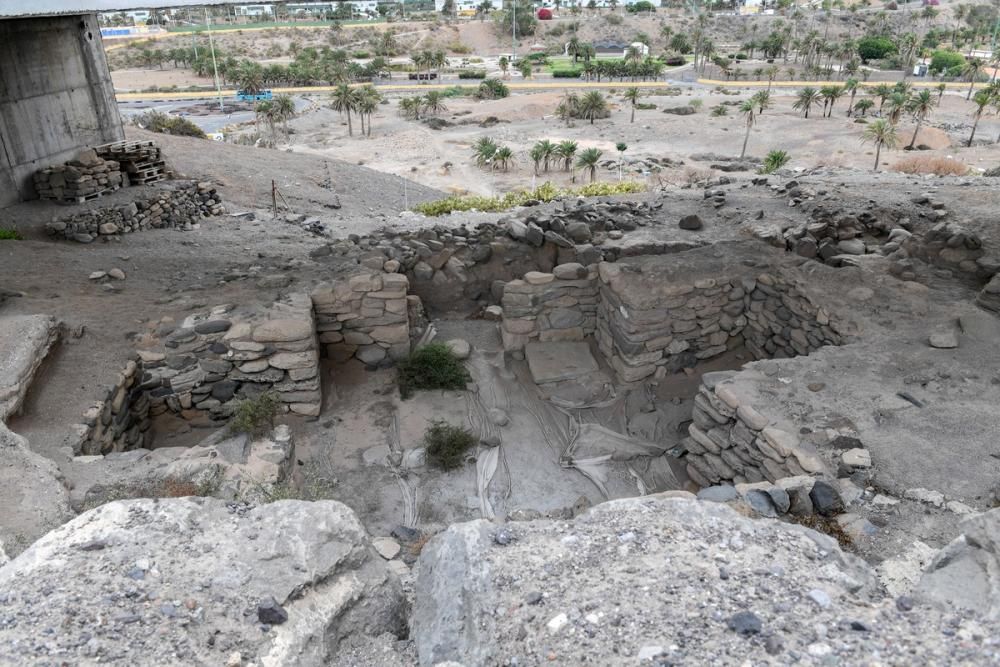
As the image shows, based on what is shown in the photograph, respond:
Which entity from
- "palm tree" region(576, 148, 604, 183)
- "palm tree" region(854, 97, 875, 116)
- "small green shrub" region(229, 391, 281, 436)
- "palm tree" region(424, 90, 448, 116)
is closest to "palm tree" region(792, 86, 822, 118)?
"palm tree" region(854, 97, 875, 116)

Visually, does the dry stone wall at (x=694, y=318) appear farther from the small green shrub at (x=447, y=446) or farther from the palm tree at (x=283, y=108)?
the palm tree at (x=283, y=108)

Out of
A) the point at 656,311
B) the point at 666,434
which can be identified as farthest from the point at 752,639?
the point at 656,311

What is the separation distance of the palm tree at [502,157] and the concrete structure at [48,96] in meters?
15.5

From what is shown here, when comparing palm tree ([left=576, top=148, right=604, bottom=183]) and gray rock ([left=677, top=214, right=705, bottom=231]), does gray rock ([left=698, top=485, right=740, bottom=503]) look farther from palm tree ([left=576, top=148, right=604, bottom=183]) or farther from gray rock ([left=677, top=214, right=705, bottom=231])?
palm tree ([left=576, top=148, right=604, bottom=183])

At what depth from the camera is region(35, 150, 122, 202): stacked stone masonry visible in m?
14.1

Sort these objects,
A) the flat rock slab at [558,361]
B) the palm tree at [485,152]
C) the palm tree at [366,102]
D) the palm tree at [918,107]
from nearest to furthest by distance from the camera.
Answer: the flat rock slab at [558,361]
the palm tree at [485,152]
the palm tree at [918,107]
the palm tree at [366,102]

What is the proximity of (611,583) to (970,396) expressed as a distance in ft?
15.4

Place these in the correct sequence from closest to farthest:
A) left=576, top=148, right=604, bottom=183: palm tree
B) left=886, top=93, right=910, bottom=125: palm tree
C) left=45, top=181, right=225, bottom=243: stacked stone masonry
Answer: left=45, top=181, right=225, bottom=243: stacked stone masonry → left=576, top=148, right=604, bottom=183: palm tree → left=886, top=93, right=910, bottom=125: palm tree

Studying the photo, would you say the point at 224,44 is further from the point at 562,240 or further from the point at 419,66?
the point at 562,240

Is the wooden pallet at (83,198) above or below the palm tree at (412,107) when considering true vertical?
above

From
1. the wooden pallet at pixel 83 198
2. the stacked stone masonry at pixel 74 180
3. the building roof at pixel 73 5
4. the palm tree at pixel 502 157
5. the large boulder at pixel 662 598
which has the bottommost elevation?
the palm tree at pixel 502 157

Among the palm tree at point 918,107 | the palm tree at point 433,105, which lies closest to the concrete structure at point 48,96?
→ the palm tree at point 433,105

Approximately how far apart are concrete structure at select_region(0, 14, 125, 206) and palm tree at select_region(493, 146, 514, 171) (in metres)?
15.5

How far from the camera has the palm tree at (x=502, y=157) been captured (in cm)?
2845
